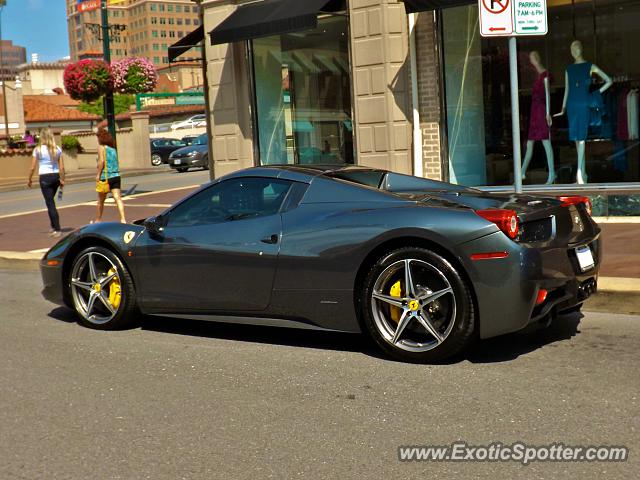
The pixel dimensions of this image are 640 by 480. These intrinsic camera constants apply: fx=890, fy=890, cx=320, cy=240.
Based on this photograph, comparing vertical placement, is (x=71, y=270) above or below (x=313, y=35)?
below

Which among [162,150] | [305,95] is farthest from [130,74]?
[162,150]

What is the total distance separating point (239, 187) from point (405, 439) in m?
2.73

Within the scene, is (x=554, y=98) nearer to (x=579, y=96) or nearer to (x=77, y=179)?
(x=579, y=96)

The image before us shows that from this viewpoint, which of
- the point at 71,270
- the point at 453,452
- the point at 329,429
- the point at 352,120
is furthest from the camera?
the point at 352,120

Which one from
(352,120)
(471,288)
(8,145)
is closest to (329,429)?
(471,288)

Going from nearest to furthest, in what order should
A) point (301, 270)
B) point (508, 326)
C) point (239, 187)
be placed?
point (508, 326)
point (301, 270)
point (239, 187)

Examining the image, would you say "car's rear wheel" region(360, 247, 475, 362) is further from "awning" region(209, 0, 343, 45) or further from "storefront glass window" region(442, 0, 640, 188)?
"awning" region(209, 0, 343, 45)

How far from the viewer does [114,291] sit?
22.6 feet

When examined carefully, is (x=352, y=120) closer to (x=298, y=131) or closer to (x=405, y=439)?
(x=298, y=131)

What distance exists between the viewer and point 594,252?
587 cm

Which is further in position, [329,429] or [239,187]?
[239,187]

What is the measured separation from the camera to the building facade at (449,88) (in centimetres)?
1241

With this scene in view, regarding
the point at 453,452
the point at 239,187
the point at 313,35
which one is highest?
the point at 313,35

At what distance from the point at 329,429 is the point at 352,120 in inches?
421
